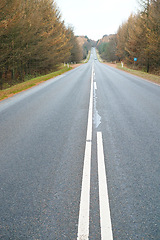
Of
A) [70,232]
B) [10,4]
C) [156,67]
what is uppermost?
[10,4]

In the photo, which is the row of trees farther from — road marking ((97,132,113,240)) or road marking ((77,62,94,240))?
road marking ((97,132,113,240))

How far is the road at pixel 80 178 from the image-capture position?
78.2 inches

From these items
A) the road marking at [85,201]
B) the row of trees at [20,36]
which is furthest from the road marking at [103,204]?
the row of trees at [20,36]

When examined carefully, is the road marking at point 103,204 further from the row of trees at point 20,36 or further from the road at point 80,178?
the row of trees at point 20,36

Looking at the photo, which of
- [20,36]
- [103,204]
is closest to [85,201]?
[103,204]

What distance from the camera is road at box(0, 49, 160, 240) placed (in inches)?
78.2

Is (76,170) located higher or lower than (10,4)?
lower

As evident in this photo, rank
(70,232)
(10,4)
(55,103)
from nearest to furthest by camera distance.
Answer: (70,232), (55,103), (10,4)

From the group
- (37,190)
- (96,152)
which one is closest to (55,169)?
(37,190)

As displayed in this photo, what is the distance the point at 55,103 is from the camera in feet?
26.1

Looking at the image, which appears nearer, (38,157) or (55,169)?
(55,169)

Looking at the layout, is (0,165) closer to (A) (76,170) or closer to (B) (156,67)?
(A) (76,170)

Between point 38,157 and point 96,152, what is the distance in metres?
1.17

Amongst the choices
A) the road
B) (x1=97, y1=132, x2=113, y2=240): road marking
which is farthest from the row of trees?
(x1=97, y1=132, x2=113, y2=240): road marking
